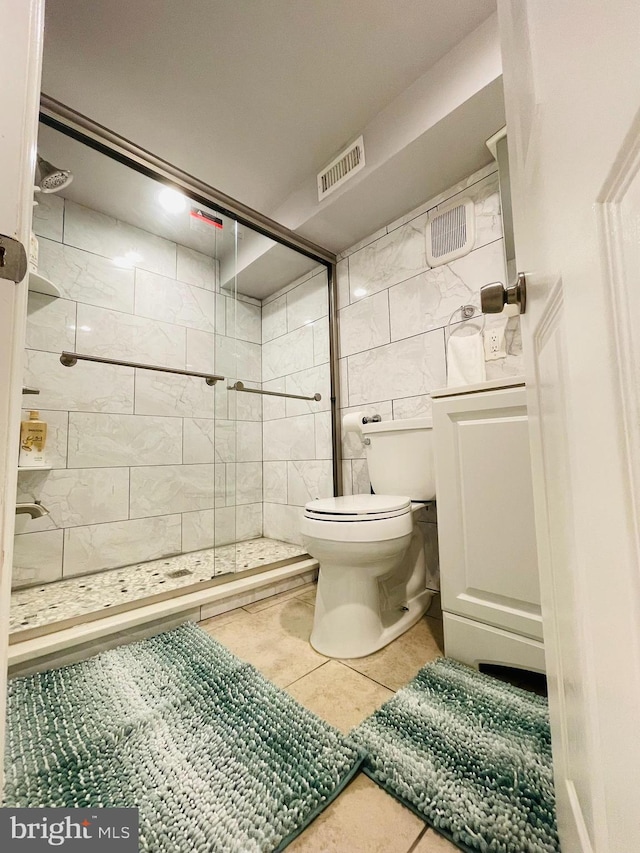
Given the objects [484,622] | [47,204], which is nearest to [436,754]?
[484,622]

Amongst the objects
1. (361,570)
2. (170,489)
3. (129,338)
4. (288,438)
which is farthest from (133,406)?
(361,570)

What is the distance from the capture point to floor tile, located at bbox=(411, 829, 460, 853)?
58cm

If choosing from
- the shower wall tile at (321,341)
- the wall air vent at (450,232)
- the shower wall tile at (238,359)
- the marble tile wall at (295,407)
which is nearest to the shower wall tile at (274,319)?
the marble tile wall at (295,407)

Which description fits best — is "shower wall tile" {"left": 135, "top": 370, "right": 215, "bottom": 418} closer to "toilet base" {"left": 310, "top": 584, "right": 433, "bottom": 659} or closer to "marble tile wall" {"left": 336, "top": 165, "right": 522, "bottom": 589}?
"marble tile wall" {"left": 336, "top": 165, "right": 522, "bottom": 589}

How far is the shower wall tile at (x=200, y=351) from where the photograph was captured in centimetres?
222

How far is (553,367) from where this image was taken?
36 centimetres

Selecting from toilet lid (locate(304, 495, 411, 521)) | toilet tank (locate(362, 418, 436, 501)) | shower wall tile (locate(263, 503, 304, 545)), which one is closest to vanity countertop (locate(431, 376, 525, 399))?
toilet tank (locate(362, 418, 436, 501))

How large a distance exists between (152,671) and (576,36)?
142 cm

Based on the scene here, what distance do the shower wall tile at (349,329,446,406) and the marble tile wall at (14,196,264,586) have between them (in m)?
0.69

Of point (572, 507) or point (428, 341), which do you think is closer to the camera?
point (572, 507)

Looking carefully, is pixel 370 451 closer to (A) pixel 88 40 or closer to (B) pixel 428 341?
(B) pixel 428 341

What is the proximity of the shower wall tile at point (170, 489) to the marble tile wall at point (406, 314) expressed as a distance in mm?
877

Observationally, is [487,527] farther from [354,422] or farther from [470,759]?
[354,422]

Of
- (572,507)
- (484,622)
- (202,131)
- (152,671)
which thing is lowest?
(152,671)
